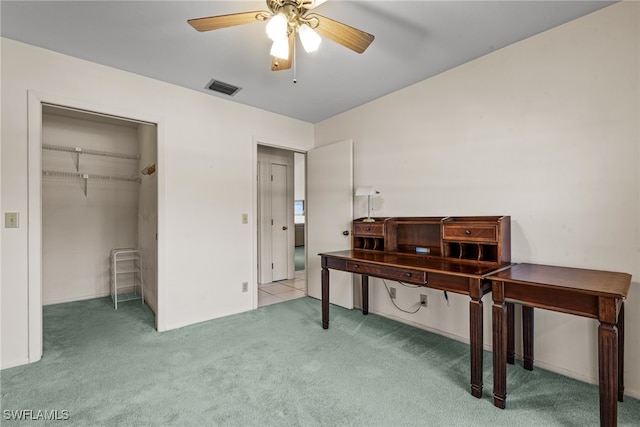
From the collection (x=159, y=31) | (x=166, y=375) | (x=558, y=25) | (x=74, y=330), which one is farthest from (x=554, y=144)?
(x=74, y=330)

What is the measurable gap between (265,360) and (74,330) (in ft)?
6.82

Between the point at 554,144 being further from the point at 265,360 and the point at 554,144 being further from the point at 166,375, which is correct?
the point at 166,375

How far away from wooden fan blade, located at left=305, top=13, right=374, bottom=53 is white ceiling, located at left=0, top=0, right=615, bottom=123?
0.25 m

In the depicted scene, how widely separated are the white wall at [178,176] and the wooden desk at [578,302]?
2.58 metres

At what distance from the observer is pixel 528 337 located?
2.11 metres

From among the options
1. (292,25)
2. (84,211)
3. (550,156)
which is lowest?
(84,211)

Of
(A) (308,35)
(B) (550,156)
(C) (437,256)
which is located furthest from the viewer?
(C) (437,256)

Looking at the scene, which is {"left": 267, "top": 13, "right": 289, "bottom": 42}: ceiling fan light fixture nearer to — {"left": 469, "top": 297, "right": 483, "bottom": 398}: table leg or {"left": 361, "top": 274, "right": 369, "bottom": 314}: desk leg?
{"left": 469, "top": 297, "right": 483, "bottom": 398}: table leg

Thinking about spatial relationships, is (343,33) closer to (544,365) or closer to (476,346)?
(476,346)

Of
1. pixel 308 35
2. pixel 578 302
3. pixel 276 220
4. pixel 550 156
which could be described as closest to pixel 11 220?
pixel 308 35

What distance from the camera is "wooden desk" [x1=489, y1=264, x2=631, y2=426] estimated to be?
1366 millimetres

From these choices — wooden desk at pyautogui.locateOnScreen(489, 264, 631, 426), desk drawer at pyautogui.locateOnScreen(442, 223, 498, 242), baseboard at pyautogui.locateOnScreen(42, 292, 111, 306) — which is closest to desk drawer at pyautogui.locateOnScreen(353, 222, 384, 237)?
desk drawer at pyautogui.locateOnScreen(442, 223, 498, 242)

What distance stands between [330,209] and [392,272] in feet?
5.15

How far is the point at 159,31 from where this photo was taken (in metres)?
2.07
